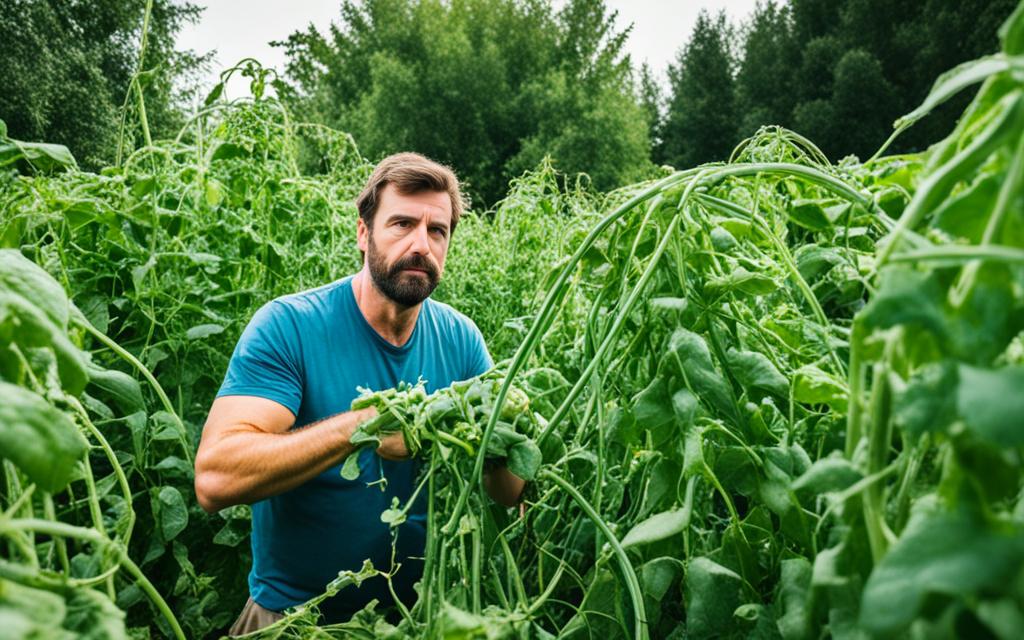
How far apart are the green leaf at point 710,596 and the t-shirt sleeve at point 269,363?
1.13 metres

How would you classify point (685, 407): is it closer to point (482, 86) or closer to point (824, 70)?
point (482, 86)

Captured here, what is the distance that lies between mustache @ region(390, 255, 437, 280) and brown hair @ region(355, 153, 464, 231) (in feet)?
0.66

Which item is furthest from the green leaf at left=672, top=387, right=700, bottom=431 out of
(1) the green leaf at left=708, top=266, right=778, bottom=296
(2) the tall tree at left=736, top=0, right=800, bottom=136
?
(2) the tall tree at left=736, top=0, right=800, bottom=136

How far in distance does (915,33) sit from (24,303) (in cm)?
2047

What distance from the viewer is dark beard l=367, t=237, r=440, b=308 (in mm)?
1728

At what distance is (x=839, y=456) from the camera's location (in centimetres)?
50

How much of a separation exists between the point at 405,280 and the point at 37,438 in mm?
1303

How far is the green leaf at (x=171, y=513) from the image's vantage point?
1.54 metres

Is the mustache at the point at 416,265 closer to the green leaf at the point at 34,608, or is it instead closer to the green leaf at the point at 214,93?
the green leaf at the point at 214,93

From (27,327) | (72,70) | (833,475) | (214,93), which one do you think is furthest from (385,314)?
(72,70)

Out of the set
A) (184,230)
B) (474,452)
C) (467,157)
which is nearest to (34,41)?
(467,157)

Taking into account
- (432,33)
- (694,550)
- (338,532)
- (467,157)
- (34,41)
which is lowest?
(338,532)

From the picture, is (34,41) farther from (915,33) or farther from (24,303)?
(915,33)

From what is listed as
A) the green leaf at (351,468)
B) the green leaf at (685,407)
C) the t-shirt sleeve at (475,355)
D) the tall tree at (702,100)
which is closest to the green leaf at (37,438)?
the green leaf at (351,468)
